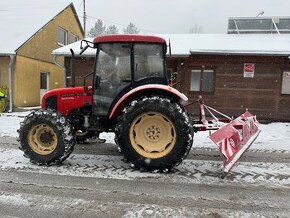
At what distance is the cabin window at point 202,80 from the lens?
13797 mm

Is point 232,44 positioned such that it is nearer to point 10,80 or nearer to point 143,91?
point 143,91

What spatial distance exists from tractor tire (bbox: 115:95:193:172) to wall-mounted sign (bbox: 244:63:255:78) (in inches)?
357

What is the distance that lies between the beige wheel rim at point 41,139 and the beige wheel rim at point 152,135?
1.40 metres

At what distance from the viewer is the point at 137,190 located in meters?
4.46

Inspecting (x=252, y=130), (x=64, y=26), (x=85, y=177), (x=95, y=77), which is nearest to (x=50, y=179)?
(x=85, y=177)

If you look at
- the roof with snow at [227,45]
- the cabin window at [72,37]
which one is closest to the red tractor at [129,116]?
the roof with snow at [227,45]

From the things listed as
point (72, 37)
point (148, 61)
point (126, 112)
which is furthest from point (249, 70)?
point (72, 37)

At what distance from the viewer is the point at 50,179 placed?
485 cm

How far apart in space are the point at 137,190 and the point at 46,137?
1.98 meters

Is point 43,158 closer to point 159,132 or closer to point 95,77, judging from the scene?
point 95,77

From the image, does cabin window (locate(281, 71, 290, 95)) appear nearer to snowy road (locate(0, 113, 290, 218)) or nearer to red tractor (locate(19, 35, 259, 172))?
snowy road (locate(0, 113, 290, 218))

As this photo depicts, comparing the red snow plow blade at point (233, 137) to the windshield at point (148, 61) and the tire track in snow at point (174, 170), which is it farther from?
the windshield at point (148, 61)

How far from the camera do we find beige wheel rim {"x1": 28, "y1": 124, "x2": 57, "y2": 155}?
5.50 meters

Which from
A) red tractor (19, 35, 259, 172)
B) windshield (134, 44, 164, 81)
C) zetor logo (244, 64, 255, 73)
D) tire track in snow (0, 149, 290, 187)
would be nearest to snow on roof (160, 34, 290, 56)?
zetor logo (244, 64, 255, 73)
